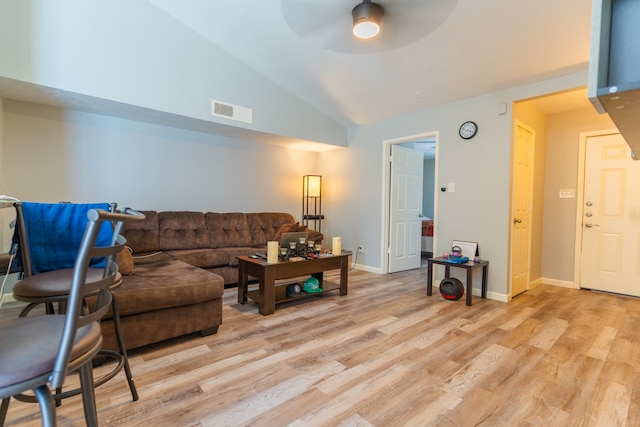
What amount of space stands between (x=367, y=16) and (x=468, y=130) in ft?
6.34

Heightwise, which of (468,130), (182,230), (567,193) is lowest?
(182,230)

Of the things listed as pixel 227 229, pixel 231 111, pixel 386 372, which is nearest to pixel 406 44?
pixel 231 111

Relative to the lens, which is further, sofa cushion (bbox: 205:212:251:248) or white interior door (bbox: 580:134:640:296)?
sofa cushion (bbox: 205:212:251:248)

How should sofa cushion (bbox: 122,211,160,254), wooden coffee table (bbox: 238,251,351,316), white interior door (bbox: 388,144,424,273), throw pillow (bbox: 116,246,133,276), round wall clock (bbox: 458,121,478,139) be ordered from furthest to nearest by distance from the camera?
white interior door (bbox: 388,144,424,273)
round wall clock (bbox: 458,121,478,139)
sofa cushion (bbox: 122,211,160,254)
wooden coffee table (bbox: 238,251,351,316)
throw pillow (bbox: 116,246,133,276)

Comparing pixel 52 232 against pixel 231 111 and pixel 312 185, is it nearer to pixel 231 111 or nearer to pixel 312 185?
pixel 231 111

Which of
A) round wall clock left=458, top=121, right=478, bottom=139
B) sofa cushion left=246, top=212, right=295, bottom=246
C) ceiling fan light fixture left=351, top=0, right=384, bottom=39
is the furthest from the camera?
sofa cushion left=246, top=212, right=295, bottom=246

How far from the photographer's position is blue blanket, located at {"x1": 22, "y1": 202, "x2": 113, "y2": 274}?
1.60 metres

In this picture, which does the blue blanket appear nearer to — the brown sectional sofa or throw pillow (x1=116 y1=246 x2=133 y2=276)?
the brown sectional sofa

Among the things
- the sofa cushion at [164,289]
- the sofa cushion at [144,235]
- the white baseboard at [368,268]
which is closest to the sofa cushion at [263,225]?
the sofa cushion at [144,235]

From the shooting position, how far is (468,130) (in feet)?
11.8

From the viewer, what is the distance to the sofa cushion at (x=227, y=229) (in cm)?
→ 407

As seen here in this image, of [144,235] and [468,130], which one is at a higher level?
[468,130]

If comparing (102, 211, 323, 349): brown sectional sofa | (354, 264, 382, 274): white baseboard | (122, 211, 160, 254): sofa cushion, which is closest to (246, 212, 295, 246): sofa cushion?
(102, 211, 323, 349): brown sectional sofa

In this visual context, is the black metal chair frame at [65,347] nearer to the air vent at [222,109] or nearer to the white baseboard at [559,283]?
the air vent at [222,109]
